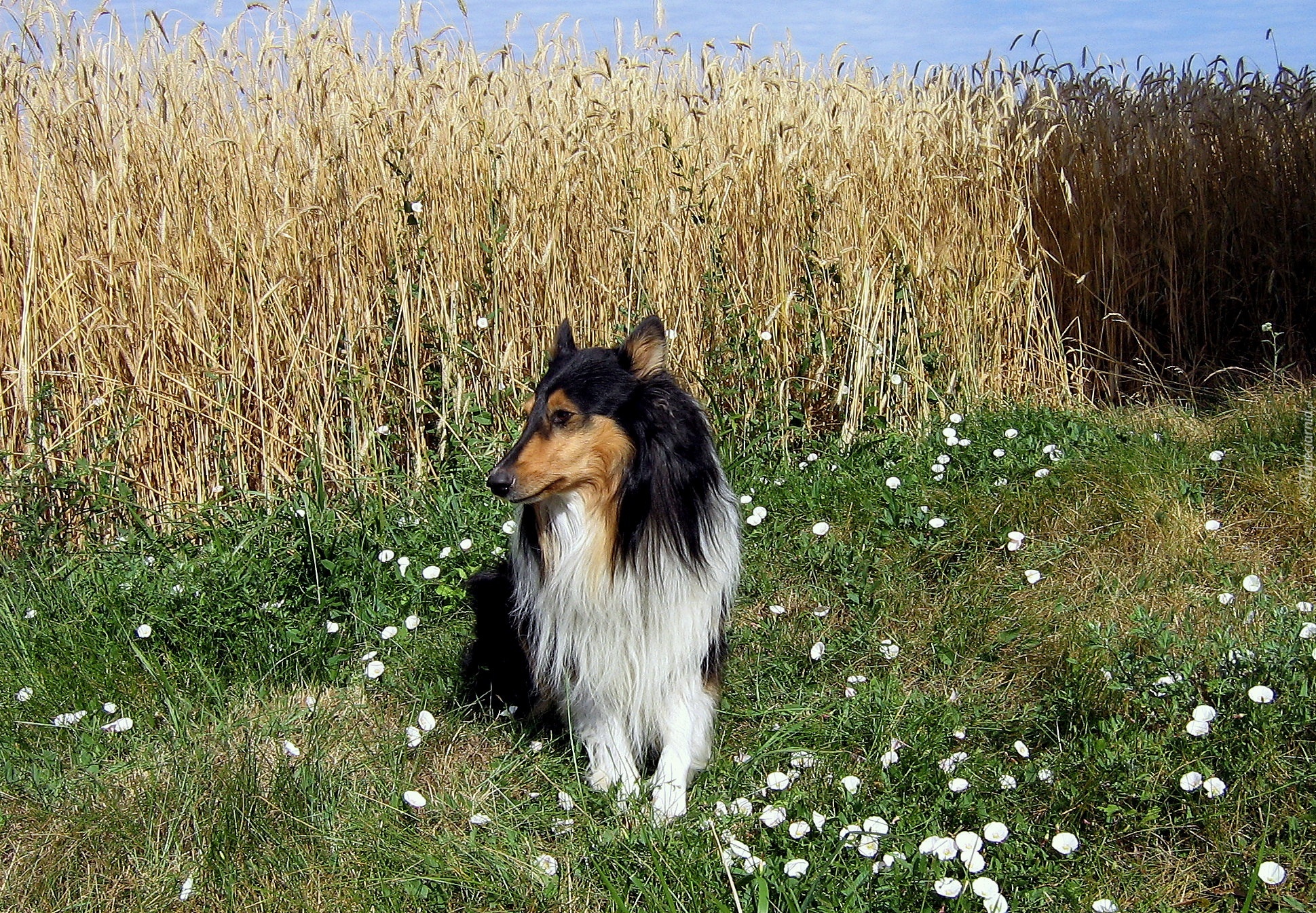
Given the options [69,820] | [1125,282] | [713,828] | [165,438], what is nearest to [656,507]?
[713,828]

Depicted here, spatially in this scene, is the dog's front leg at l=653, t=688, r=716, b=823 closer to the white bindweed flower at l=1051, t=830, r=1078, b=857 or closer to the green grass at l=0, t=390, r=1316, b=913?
the green grass at l=0, t=390, r=1316, b=913

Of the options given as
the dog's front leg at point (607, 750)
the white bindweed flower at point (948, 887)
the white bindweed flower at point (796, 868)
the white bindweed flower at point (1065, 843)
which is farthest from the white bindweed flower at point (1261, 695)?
the dog's front leg at point (607, 750)

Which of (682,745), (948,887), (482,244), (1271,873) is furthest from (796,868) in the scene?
(482,244)

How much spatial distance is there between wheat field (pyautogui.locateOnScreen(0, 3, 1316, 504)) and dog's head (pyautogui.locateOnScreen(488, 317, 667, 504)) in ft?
6.25

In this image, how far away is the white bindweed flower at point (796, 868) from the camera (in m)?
2.30

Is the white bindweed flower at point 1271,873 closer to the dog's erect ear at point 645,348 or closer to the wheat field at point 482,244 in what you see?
the dog's erect ear at point 645,348

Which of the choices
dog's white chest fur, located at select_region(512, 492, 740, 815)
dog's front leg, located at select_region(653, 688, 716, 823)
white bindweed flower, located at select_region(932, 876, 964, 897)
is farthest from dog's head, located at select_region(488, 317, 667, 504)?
white bindweed flower, located at select_region(932, 876, 964, 897)

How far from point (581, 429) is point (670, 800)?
994mm

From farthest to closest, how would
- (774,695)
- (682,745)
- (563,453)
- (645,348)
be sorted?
(774,695)
(682,745)
(645,348)
(563,453)

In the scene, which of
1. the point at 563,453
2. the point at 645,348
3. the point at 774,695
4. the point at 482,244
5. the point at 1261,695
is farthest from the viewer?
the point at 482,244

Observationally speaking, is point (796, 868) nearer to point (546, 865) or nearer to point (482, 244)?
point (546, 865)

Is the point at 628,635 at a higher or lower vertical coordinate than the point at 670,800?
higher

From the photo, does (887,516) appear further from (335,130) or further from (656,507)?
(335,130)

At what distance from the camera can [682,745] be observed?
2.91 m
